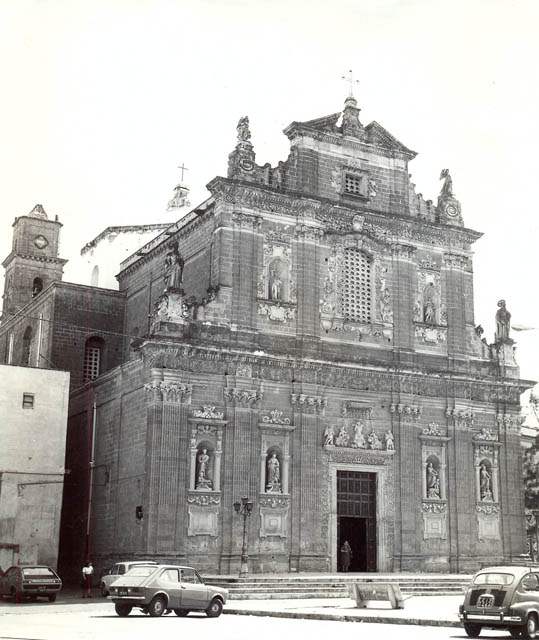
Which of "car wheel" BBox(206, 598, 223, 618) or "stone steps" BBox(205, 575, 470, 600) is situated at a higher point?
"stone steps" BBox(205, 575, 470, 600)

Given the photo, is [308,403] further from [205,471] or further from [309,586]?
[309,586]

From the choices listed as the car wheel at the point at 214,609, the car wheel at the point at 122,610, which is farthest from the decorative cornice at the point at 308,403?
the car wheel at the point at 122,610

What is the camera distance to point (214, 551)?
33219 mm

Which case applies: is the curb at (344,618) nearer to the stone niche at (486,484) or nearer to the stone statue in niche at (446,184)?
the stone niche at (486,484)

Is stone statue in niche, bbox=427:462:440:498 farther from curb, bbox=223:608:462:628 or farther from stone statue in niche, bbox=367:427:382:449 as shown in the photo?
curb, bbox=223:608:462:628

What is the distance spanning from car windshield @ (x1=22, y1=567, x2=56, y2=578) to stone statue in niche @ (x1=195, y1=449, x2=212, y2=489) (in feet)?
20.7

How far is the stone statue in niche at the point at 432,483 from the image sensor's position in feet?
124

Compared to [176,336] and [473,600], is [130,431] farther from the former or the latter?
[473,600]

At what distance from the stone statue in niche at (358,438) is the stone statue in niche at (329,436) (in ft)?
3.18

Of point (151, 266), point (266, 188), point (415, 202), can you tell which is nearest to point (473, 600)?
point (266, 188)

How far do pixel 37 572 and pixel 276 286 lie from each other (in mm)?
13798

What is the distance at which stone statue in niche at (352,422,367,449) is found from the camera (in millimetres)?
36625

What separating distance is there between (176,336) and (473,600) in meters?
16.8

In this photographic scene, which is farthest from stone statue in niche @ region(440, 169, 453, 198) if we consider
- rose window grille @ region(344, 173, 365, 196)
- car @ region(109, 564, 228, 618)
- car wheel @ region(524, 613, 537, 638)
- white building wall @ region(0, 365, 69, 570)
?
car wheel @ region(524, 613, 537, 638)
